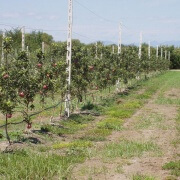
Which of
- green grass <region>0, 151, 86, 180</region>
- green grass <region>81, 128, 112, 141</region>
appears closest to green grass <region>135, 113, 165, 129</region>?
green grass <region>81, 128, 112, 141</region>

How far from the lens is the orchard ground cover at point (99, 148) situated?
25.2 ft

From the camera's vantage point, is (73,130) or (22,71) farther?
(73,130)

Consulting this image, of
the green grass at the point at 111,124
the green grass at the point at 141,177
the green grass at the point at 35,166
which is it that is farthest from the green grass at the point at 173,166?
the green grass at the point at 111,124

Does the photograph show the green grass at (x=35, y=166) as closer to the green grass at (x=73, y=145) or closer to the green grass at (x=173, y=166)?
the green grass at (x=73, y=145)

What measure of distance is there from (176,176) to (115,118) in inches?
310

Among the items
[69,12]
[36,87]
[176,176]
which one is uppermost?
[69,12]

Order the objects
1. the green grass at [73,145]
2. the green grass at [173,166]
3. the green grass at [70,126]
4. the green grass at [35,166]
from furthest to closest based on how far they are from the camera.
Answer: the green grass at [70,126], the green grass at [73,145], the green grass at [173,166], the green grass at [35,166]

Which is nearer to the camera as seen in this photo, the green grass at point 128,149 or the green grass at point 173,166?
the green grass at point 173,166

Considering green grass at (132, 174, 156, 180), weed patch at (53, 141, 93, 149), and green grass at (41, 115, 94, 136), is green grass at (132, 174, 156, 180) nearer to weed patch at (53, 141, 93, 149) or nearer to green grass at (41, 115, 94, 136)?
weed patch at (53, 141, 93, 149)

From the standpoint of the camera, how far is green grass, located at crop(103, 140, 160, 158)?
939 cm

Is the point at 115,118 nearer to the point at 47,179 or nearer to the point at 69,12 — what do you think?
the point at 69,12

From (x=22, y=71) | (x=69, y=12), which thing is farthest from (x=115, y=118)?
(x=22, y=71)

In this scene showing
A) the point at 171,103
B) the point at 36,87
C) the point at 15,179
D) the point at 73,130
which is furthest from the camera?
the point at 171,103

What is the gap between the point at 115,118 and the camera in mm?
15484
